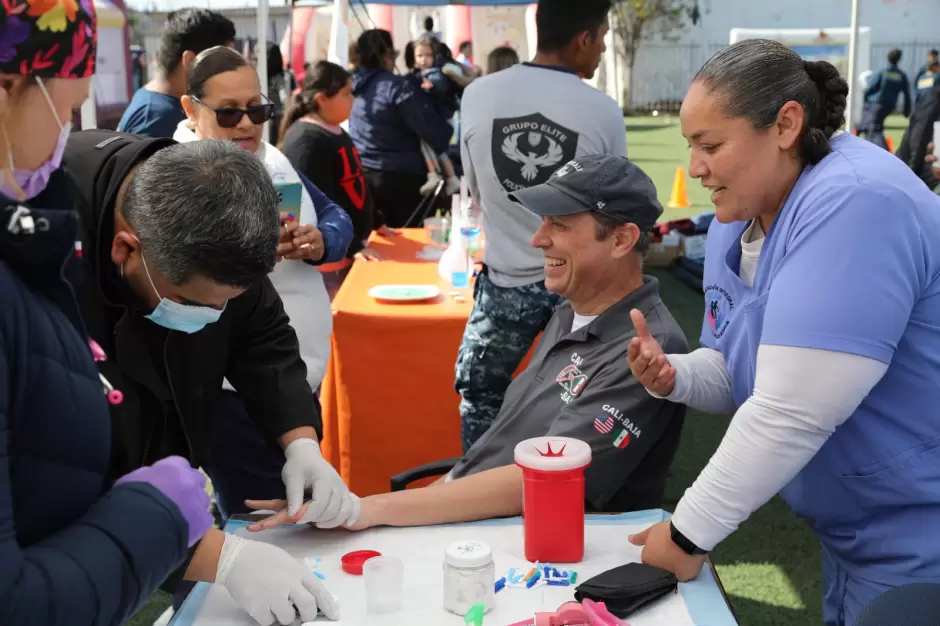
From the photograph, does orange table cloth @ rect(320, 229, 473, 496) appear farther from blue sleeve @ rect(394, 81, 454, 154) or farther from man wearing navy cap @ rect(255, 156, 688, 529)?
blue sleeve @ rect(394, 81, 454, 154)

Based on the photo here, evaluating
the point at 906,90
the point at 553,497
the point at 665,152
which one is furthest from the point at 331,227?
the point at 906,90

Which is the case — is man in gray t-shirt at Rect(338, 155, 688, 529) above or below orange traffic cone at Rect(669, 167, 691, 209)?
above

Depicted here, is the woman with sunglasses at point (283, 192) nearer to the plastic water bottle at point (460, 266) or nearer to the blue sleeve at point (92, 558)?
the plastic water bottle at point (460, 266)

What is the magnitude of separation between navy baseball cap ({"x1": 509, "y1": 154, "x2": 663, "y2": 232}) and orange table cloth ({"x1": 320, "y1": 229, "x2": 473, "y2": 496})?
1.16 meters

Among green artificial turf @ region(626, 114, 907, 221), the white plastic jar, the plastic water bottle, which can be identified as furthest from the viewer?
green artificial turf @ region(626, 114, 907, 221)

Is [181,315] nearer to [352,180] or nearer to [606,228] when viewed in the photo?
[606,228]

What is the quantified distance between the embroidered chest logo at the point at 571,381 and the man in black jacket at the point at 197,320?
0.52 m

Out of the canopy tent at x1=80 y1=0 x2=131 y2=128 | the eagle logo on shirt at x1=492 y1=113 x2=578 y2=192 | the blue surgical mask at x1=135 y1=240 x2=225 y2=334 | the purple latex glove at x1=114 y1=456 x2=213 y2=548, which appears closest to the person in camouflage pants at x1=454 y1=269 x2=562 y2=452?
the eagle logo on shirt at x1=492 y1=113 x2=578 y2=192

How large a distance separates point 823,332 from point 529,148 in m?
1.85

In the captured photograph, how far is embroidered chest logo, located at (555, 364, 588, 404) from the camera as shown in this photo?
1.95 metres

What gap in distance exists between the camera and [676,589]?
150 cm

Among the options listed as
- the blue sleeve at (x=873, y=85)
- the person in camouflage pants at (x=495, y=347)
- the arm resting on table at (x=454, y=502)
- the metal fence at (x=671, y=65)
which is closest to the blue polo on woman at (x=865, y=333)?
the arm resting on table at (x=454, y=502)

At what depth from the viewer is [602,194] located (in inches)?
84.4

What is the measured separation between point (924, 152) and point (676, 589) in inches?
177
